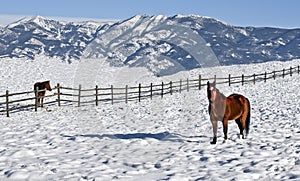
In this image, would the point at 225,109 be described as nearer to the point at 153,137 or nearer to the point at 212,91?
the point at 212,91

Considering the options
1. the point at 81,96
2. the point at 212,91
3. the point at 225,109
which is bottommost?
the point at 81,96

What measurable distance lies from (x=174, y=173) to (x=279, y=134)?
4610 mm

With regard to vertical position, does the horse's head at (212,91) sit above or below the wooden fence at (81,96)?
above

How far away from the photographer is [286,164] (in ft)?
26.6

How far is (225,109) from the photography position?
1019 centimetres

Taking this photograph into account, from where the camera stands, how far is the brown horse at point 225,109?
9953 mm

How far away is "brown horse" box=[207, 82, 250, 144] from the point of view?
9.95 metres

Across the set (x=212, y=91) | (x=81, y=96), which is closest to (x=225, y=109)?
(x=212, y=91)

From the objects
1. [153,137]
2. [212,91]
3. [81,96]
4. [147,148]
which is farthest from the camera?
[81,96]

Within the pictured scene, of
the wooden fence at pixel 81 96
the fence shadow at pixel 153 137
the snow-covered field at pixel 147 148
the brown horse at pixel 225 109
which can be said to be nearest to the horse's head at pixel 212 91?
the brown horse at pixel 225 109

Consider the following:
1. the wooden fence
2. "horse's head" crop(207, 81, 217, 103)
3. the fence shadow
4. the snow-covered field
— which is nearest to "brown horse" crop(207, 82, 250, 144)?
"horse's head" crop(207, 81, 217, 103)

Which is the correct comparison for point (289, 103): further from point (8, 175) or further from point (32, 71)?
point (32, 71)

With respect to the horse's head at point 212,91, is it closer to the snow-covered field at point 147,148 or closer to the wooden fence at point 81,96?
the snow-covered field at point 147,148

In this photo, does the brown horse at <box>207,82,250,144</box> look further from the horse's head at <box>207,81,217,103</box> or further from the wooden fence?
the wooden fence
